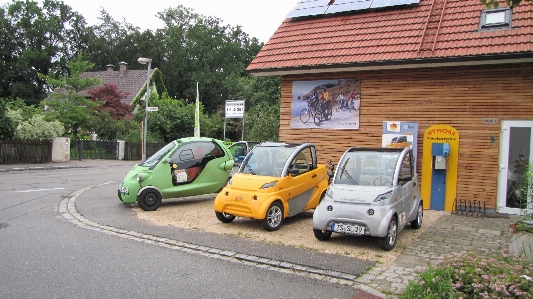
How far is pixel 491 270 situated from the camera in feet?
15.7

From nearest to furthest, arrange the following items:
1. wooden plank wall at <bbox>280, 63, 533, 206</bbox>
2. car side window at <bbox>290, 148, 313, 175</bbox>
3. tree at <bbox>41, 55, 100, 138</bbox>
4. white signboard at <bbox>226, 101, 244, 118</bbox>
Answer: car side window at <bbox>290, 148, 313, 175</bbox> → wooden plank wall at <bbox>280, 63, 533, 206</bbox> → white signboard at <bbox>226, 101, 244, 118</bbox> → tree at <bbox>41, 55, 100, 138</bbox>

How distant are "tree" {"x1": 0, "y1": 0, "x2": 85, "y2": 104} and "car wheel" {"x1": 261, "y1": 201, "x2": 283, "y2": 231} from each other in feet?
198

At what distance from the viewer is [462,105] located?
11.7 metres

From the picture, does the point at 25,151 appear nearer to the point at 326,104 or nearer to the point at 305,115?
the point at 305,115

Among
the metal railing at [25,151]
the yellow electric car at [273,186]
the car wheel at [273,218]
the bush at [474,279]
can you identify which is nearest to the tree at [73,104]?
the metal railing at [25,151]

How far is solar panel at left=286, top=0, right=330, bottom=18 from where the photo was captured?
50.1ft

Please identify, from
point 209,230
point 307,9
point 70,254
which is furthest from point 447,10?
point 70,254

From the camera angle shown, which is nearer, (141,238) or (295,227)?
(141,238)

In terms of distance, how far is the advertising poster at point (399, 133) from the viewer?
40.2 feet

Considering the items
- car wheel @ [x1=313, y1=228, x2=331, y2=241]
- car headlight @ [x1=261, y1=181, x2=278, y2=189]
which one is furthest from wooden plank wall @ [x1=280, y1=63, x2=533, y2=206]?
car wheel @ [x1=313, y1=228, x2=331, y2=241]

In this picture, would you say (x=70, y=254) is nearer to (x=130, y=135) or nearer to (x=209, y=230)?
(x=209, y=230)

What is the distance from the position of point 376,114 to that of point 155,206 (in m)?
6.68

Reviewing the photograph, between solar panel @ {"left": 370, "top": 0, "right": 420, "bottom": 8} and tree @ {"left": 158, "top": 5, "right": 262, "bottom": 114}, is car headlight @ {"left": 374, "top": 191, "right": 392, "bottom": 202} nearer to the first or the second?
solar panel @ {"left": 370, "top": 0, "right": 420, "bottom": 8}

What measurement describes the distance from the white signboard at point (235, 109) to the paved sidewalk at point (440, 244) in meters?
15.1
